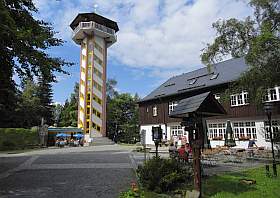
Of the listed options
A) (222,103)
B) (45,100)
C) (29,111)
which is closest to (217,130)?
(222,103)

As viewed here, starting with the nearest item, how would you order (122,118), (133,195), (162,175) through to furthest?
(133,195) → (162,175) → (122,118)

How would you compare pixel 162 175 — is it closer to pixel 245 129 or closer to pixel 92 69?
pixel 245 129

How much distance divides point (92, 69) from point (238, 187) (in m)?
41.2

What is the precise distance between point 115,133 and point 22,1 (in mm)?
49475

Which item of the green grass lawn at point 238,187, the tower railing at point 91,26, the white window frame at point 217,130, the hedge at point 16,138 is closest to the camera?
the green grass lawn at point 238,187

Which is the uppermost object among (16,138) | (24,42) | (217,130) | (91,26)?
(91,26)

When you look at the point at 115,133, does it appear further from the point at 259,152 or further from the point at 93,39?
the point at 259,152

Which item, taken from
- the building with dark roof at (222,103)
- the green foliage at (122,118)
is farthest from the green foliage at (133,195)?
the green foliage at (122,118)

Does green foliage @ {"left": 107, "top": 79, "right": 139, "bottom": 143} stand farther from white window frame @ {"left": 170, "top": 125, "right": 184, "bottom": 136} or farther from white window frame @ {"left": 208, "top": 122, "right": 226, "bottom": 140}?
white window frame @ {"left": 208, "top": 122, "right": 226, "bottom": 140}

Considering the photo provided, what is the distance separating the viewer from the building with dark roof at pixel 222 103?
2635 centimetres

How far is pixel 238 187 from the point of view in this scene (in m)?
9.43

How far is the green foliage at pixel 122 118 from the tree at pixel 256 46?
41.4m

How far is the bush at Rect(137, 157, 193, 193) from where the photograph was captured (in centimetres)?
925

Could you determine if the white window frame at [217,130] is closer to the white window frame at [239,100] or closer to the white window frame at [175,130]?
the white window frame at [239,100]
